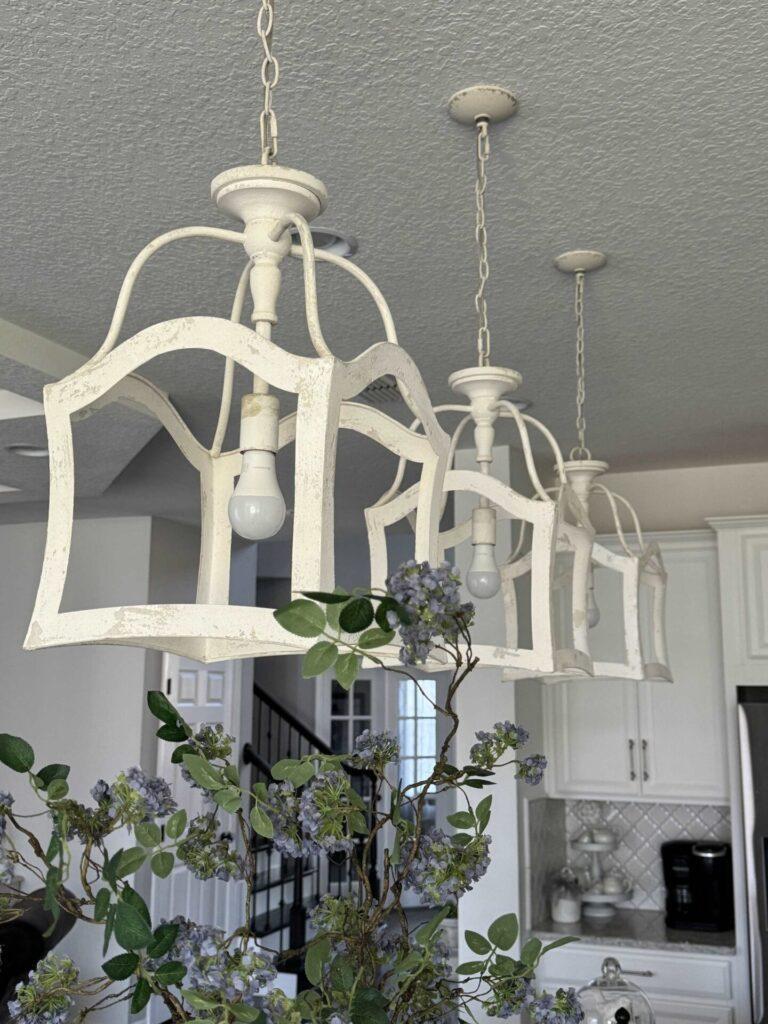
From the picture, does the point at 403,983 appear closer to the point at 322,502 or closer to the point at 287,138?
the point at 322,502

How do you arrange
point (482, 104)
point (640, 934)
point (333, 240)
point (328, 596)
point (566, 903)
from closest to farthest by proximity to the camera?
point (328, 596)
point (482, 104)
point (333, 240)
point (640, 934)
point (566, 903)

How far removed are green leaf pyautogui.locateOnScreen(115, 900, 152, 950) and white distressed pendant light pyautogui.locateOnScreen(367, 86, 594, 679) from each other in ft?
1.99

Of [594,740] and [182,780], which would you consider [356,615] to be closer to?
[594,740]

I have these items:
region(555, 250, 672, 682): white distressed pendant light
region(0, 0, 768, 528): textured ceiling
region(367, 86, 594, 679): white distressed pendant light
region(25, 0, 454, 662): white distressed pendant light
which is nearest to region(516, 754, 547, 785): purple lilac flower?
region(367, 86, 594, 679): white distressed pendant light

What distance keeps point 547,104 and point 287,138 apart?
0.48 m

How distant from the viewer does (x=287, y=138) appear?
6.37ft

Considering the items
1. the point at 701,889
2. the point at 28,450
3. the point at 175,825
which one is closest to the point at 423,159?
the point at 175,825

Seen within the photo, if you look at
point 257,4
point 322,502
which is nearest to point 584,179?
point 257,4

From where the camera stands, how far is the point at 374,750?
1.04m

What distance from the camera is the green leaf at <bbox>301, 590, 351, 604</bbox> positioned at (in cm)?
73

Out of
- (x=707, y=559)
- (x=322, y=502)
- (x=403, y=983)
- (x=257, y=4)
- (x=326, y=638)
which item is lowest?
(x=403, y=983)

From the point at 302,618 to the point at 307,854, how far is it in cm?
25

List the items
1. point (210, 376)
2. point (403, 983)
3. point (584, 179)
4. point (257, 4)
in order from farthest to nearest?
point (210, 376) < point (584, 179) < point (257, 4) < point (403, 983)

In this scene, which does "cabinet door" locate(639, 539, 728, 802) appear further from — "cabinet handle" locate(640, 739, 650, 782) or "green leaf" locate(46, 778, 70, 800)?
"green leaf" locate(46, 778, 70, 800)
